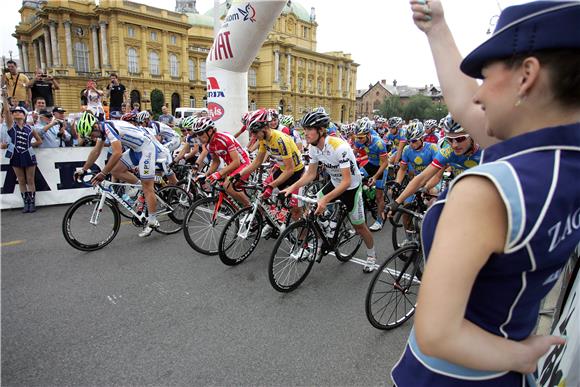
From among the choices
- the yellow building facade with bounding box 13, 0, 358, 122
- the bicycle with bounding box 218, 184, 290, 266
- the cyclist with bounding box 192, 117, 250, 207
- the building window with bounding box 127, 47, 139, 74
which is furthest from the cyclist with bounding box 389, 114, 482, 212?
the building window with bounding box 127, 47, 139, 74

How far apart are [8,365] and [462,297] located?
366cm

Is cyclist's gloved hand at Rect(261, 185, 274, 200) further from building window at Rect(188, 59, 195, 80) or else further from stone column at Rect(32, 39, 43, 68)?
stone column at Rect(32, 39, 43, 68)

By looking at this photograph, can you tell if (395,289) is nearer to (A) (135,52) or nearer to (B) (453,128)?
(B) (453,128)

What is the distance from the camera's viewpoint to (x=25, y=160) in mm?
7641

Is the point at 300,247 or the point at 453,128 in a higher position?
the point at 453,128

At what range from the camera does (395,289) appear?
3.74 metres

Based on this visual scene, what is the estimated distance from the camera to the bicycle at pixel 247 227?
4.98m

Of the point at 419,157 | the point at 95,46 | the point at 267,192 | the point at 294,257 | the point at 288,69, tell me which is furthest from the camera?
the point at 288,69

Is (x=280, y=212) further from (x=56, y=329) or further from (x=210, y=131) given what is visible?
(x=56, y=329)

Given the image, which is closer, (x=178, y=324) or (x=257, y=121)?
(x=178, y=324)

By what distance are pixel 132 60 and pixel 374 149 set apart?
66797 mm

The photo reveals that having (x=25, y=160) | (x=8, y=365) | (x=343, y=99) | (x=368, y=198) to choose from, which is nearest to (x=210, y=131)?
(x=368, y=198)

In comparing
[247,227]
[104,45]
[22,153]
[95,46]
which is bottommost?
[247,227]

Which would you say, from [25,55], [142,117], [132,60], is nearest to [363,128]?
[142,117]
